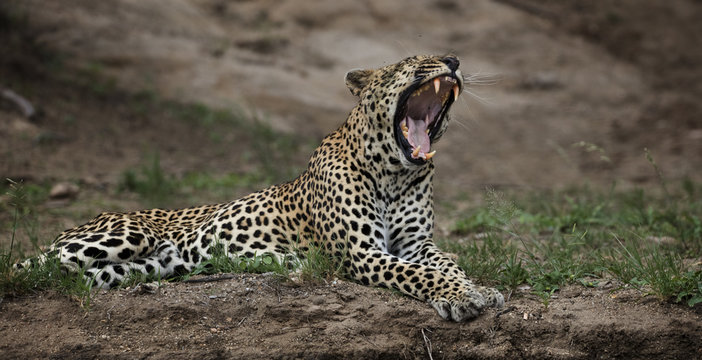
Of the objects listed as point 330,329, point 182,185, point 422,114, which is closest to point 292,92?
point 182,185

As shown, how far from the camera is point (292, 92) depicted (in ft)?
54.4

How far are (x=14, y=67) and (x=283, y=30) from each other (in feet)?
20.9

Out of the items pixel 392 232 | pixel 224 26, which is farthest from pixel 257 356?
pixel 224 26

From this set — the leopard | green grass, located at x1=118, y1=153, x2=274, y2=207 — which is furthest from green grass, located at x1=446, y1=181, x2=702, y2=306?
green grass, located at x1=118, y1=153, x2=274, y2=207

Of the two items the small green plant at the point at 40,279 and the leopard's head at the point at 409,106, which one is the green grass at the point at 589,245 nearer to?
the leopard's head at the point at 409,106

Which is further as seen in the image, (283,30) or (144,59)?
(283,30)

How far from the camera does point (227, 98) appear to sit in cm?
1579

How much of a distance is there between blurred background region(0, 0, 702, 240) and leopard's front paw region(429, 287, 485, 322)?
5.41 m

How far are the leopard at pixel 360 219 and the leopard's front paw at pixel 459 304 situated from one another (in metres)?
0.02

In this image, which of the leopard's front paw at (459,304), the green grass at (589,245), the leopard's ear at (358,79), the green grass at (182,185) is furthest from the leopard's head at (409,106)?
the green grass at (182,185)

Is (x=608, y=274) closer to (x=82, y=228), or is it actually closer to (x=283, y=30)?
(x=82, y=228)

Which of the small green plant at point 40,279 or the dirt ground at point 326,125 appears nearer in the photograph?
the dirt ground at point 326,125

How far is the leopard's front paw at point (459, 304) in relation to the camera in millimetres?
5312

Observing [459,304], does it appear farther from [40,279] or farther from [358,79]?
[40,279]
